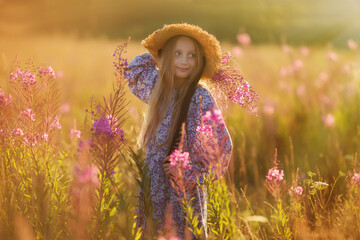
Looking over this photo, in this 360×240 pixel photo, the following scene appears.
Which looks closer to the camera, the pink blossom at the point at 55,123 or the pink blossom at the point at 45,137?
the pink blossom at the point at 45,137

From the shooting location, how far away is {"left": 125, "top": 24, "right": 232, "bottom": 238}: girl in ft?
8.25

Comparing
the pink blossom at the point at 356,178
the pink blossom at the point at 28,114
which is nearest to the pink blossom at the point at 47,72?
the pink blossom at the point at 28,114

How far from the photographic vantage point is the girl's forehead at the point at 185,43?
2721mm

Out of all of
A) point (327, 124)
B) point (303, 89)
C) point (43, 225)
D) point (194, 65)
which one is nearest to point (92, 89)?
point (303, 89)

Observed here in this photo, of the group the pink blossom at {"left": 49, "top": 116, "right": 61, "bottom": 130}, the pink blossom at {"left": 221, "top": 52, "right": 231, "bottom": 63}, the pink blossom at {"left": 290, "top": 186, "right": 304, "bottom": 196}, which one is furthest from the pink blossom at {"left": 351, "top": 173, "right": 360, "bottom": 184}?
the pink blossom at {"left": 49, "top": 116, "right": 61, "bottom": 130}

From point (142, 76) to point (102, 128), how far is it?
1198 mm

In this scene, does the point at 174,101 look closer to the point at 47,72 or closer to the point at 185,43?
the point at 185,43

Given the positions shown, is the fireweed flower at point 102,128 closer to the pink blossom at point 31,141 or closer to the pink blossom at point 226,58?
the pink blossom at point 31,141

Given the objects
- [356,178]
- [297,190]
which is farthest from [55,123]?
[356,178]

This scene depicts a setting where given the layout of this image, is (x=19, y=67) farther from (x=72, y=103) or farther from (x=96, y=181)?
(x=72, y=103)

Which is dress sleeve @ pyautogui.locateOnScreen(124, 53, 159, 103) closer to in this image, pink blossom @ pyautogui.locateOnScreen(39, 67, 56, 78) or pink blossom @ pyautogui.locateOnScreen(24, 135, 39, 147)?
pink blossom @ pyautogui.locateOnScreen(39, 67, 56, 78)

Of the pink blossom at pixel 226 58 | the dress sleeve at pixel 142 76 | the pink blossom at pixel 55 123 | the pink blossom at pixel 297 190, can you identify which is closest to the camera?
the pink blossom at pixel 55 123

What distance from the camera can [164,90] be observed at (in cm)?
276

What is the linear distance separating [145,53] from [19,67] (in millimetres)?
1027
